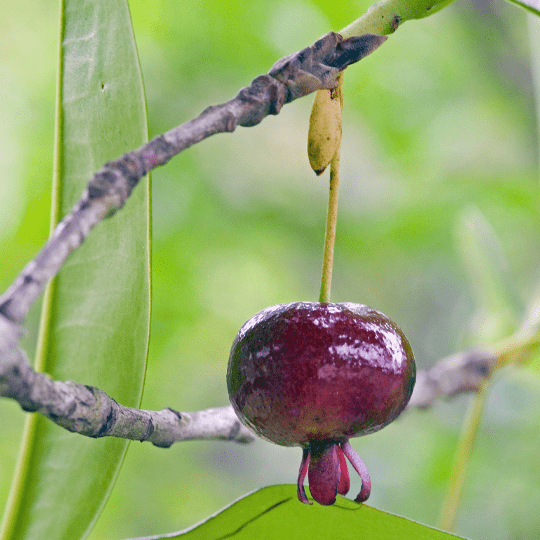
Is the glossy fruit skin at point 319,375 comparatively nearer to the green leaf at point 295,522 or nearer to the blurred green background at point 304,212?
the green leaf at point 295,522

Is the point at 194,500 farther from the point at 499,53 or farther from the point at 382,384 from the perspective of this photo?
the point at 499,53

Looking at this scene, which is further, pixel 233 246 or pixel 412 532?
pixel 233 246

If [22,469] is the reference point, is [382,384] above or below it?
above

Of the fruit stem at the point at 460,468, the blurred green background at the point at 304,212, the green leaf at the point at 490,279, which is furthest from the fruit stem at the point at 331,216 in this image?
the blurred green background at the point at 304,212

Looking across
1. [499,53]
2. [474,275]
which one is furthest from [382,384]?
[499,53]

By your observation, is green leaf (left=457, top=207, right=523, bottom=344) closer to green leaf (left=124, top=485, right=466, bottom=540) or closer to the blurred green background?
the blurred green background

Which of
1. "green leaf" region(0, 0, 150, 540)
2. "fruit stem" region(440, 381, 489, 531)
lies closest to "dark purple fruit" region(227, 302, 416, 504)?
"green leaf" region(0, 0, 150, 540)
